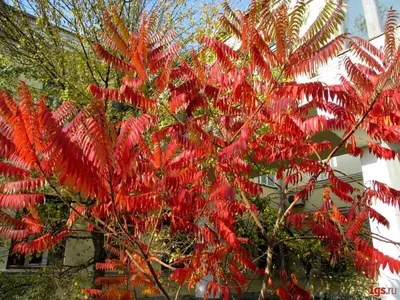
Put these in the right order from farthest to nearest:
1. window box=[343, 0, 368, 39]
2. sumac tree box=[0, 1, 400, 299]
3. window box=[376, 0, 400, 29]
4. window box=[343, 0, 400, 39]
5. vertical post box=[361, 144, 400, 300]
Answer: window box=[343, 0, 368, 39] < window box=[343, 0, 400, 39] < window box=[376, 0, 400, 29] < vertical post box=[361, 144, 400, 300] < sumac tree box=[0, 1, 400, 299]

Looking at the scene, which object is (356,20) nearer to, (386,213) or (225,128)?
(386,213)

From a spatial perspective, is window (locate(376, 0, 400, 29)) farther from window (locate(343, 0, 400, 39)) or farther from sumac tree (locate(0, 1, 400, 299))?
sumac tree (locate(0, 1, 400, 299))

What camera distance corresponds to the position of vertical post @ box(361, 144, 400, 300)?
16.7ft

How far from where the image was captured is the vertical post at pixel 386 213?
16.7 ft

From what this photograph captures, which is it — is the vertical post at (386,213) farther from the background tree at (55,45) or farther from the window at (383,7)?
the background tree at (55,45)

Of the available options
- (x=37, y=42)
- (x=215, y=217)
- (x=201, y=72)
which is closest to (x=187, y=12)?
(x=37, y=42)

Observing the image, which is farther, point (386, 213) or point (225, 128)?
point (386, 213)

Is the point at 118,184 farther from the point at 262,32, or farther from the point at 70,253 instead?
the point at 70,253

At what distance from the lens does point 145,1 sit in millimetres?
8633

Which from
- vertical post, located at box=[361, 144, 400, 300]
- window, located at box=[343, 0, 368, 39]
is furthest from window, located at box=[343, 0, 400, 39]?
vertical post, located at box=[361, 144, 400, 300]

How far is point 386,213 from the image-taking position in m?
5.41

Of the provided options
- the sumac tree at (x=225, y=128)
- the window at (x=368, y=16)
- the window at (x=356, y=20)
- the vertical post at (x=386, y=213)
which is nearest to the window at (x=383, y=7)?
the window at (x=368, y=16)

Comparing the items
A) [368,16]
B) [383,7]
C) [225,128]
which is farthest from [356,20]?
[225,128]

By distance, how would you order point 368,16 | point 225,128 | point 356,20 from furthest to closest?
point 356,20
point 368,16
point 225,128
